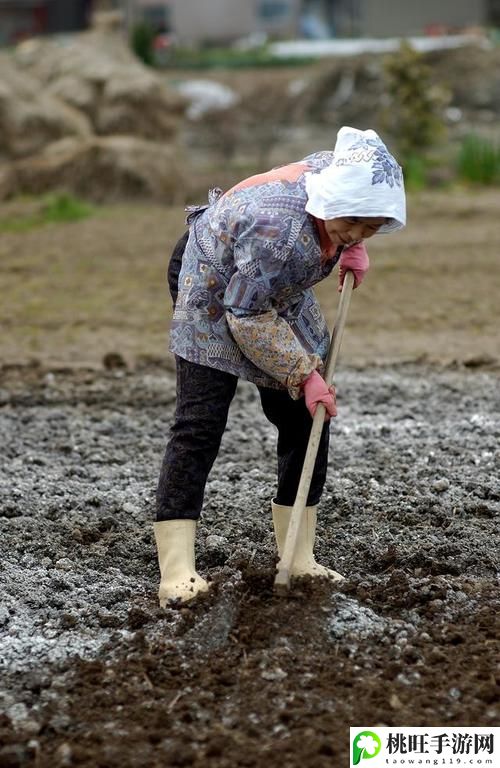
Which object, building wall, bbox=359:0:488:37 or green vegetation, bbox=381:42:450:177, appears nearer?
green vegetation, bbox=381:42:450:177

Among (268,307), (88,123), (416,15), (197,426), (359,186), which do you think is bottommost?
(416,15)

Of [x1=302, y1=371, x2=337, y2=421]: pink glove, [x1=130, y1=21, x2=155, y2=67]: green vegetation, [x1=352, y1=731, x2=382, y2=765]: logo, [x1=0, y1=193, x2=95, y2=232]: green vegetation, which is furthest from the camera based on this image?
[x1=130, y1=21, x2=155, y2=67]: green vegetation

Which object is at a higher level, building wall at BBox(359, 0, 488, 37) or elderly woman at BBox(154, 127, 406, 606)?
elderly woman at BBox(154, 127, 406, 606)

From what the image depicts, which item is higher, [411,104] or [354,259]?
[354,259]

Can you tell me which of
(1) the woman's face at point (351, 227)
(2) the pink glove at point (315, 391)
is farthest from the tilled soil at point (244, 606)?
(1) the woman's face at point (351, 227)

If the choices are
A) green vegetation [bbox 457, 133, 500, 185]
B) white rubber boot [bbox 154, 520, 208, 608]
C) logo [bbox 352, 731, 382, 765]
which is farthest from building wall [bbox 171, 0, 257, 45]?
logo [bbox 352, 731, 382, 765]

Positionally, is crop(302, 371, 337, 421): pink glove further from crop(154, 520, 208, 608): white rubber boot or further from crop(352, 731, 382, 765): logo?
crop(352, 731, 382, 765): logo

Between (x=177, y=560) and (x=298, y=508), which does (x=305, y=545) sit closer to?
(x=298, y=508)

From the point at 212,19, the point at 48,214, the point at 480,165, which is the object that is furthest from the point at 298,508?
the point at 212,19

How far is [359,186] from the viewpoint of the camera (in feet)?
11.0

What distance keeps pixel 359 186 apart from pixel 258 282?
0.38m

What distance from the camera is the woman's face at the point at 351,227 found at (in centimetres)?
344

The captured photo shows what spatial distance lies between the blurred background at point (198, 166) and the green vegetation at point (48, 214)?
0.02 m

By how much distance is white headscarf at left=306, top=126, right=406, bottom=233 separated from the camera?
3354mm
